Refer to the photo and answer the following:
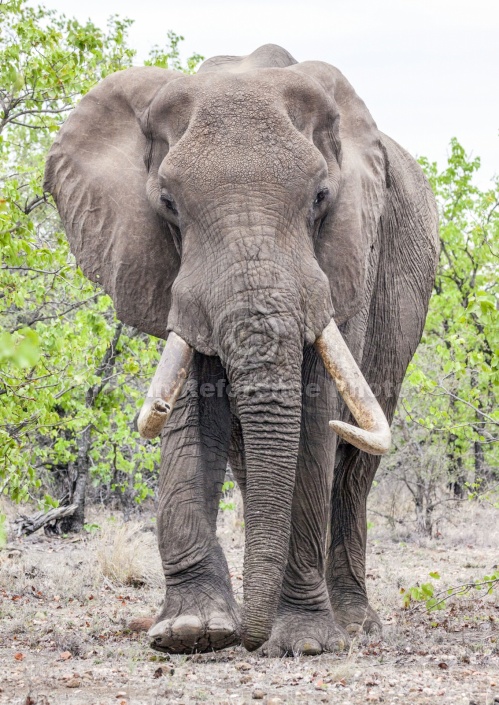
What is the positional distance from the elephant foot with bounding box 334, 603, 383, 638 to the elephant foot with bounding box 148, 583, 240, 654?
1.78m

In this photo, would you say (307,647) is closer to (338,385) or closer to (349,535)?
(338,385)

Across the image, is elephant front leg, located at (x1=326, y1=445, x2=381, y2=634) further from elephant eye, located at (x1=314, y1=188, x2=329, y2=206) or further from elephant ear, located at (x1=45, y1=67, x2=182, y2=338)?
elephant eye, located at (x1=314, y1=188, x2=329, y2=206)

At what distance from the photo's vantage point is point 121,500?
1602 cm

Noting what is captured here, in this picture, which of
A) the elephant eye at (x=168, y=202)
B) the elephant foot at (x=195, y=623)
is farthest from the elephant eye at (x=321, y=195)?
the elephant foot at (x=195, y=623)

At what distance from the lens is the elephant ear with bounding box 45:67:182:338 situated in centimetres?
621

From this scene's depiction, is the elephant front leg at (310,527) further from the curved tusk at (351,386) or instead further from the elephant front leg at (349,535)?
the elephant front leg at (349,535)

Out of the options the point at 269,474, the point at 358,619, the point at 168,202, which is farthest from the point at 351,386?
the point at 358,619

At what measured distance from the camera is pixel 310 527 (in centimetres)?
631

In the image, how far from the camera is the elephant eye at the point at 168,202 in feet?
19.4

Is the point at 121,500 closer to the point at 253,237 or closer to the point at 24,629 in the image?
the point at 24,629

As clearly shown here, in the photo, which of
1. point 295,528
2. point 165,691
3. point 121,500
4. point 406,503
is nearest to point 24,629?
point 295,528

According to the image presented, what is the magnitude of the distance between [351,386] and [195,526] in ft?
3.57

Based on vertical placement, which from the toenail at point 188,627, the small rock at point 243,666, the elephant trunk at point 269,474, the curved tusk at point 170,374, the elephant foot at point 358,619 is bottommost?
the small rock at point 243,666

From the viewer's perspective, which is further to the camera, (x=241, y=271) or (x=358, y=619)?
(x=358, y=619)
